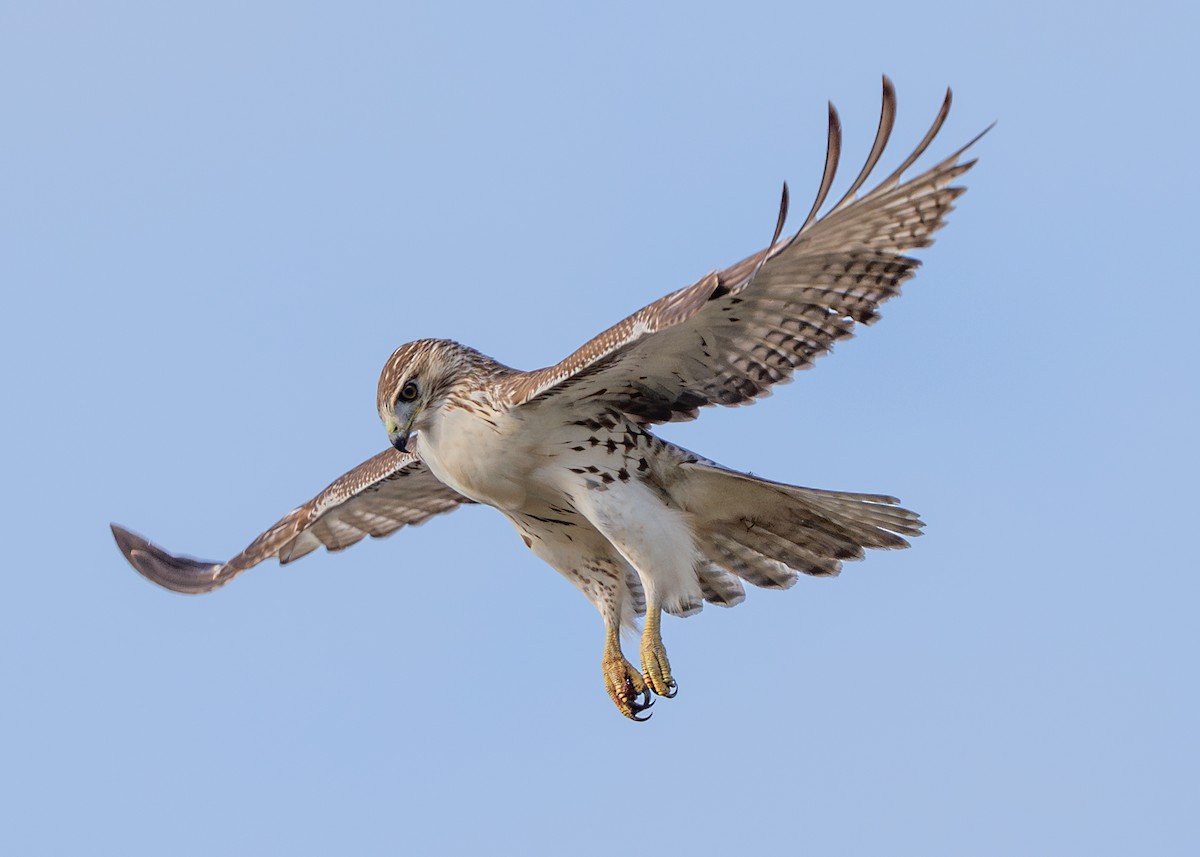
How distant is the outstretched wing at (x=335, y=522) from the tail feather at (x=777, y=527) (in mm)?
1804

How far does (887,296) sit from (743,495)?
5.27 feet

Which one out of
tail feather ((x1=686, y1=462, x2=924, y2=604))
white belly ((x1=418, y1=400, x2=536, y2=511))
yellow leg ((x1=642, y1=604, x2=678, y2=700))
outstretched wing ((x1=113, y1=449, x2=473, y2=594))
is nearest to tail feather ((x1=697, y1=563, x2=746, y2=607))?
tail feather ((x1=686, y1=462, x2=924, y2=604))

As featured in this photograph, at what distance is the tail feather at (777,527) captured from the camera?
34.4 ft

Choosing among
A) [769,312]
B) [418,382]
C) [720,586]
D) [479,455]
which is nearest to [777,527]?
[720,586]

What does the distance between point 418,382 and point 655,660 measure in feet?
5.99

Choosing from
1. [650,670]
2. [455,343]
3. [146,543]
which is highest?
[146,543]

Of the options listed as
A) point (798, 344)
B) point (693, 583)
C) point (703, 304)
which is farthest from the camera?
point (693, 583)

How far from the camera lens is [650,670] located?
1016cm

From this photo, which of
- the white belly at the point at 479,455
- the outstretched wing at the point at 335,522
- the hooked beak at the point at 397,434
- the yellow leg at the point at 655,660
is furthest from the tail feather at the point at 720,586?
the hooked beak at the point at 397,434

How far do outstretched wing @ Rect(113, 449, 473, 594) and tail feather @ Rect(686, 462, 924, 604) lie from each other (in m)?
1.80

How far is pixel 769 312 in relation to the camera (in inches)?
383

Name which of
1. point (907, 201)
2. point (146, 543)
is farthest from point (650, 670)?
point (146, 543)

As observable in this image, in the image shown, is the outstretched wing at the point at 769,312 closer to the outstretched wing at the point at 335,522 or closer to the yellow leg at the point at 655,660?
the yellow leg at the point at 655,660

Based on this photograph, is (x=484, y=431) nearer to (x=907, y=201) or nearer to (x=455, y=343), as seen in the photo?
(x=455, y=343)
